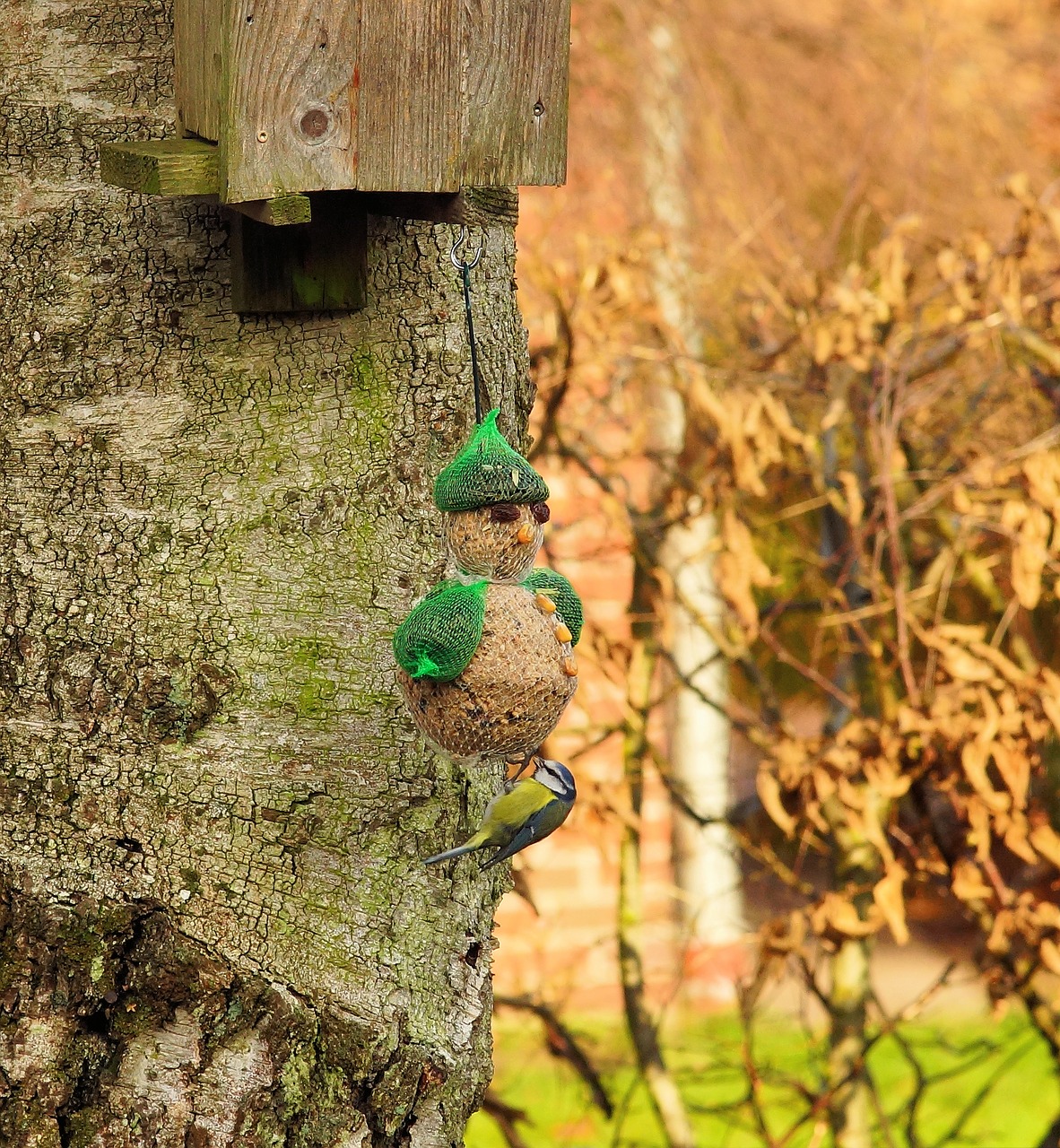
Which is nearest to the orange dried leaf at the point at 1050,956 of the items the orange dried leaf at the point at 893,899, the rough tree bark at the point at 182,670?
the orange dried leaf at the point at 893,899

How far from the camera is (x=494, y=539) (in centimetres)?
165

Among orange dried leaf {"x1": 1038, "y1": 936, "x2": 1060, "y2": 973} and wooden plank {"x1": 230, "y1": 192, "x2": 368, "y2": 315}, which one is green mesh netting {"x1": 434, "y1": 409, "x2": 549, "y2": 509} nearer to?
wooden plank {"x1": 230, "y1": 192, "x2": 368, "y2": 315}

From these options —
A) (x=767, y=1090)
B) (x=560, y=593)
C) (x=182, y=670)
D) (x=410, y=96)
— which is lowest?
(x=767, y=1090)

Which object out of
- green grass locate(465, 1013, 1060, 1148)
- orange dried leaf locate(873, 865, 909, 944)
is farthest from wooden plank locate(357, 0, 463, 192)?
green grass locate(465, 1013, 1060, 1148)

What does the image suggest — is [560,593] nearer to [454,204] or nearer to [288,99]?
[454,204]

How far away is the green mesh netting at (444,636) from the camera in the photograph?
158 cm

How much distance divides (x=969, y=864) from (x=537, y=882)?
2.13 metres

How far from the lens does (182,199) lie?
179cm

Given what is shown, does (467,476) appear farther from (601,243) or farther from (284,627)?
(601,243)

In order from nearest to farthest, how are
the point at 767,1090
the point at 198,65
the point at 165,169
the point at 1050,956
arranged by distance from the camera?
the point at 165,169
the point at 198,65
the point at 1050,956
the point at 767,1090

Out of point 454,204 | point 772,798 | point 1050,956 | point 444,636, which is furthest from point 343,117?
point 1050,956

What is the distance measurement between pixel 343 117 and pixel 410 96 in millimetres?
86

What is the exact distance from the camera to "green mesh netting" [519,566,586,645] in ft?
5.76

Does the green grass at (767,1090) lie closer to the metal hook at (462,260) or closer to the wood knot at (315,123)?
the metal hook at (462,260)
